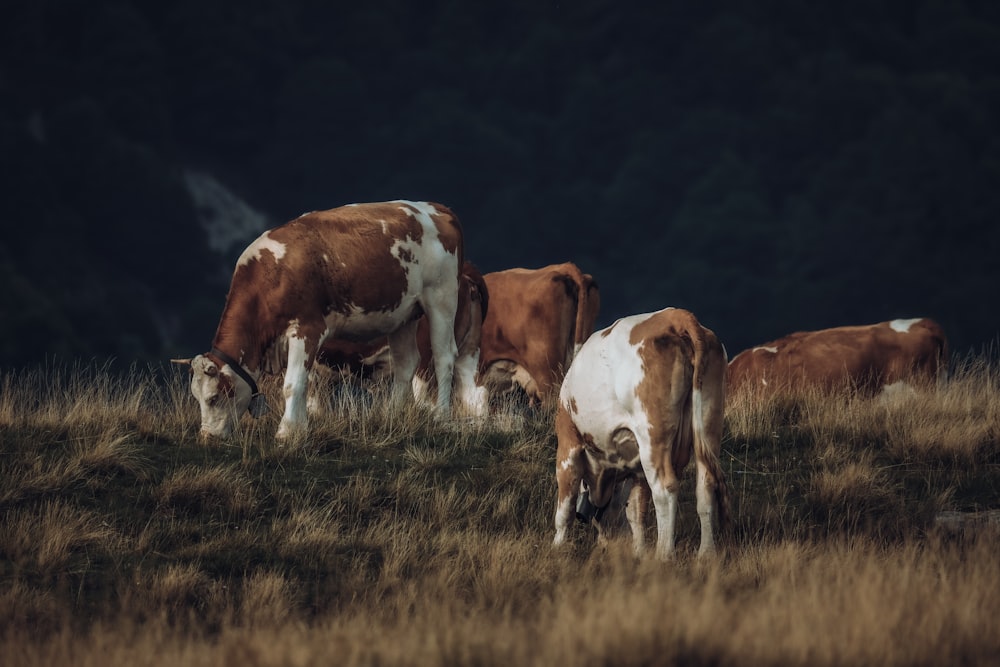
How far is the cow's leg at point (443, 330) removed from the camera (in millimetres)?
13820

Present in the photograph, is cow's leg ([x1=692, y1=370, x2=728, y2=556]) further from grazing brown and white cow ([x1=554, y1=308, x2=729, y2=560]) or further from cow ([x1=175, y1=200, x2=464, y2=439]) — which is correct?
cow ([x1=175, y1=200, x2=464, y2=439])

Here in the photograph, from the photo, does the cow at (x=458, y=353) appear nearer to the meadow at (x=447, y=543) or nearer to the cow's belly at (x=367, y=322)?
the meadow at (x=447, y=543)

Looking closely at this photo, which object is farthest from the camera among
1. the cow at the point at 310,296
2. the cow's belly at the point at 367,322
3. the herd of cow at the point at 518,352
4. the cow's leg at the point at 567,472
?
the cow's belly at the point at 367,322

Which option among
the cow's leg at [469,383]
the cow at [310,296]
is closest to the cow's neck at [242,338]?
the cow at [310,296]

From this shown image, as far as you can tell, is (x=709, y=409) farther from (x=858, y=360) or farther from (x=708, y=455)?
(x=858, y=360)

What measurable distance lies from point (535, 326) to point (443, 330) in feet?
11.2

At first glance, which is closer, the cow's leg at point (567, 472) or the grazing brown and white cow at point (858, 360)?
the cow's leg at point (567, 472)

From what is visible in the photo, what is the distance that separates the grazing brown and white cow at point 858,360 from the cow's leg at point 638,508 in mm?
7415

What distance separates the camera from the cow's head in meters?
12.3

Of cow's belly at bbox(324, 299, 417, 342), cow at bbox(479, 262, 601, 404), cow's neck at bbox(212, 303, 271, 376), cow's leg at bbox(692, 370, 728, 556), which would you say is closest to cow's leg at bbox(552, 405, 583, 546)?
cow's leg at bbox(692, 370, 728, 556)

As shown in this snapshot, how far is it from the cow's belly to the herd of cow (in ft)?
0.07

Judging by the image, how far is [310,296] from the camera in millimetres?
12656

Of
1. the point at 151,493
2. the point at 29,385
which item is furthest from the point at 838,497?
the point at 29,385

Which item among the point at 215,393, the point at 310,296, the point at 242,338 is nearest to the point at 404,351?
the point at 310,296
